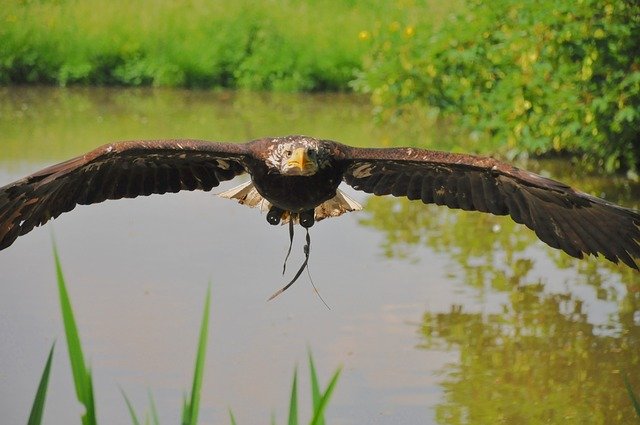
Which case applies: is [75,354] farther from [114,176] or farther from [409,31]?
[409,31]

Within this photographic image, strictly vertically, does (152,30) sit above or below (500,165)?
above

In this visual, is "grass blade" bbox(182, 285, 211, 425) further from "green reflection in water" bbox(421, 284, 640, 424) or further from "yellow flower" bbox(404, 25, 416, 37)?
"yellow flower" bbox(404, 25, 416, 37)

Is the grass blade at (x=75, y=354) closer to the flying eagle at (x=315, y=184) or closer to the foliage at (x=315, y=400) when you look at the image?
the foliage at (x=315, y=400)

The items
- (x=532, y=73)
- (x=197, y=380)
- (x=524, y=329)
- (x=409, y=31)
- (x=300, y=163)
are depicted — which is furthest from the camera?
(x=409, y=31)

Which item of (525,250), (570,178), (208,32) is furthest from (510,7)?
(208,32)

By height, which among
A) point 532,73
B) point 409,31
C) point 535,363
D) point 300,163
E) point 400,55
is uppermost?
point 409,31

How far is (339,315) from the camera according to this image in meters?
7.38

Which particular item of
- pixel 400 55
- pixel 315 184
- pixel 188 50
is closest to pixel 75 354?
pixel 315 184

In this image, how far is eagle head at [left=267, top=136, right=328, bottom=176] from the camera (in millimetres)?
4980

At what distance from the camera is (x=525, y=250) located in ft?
29.6

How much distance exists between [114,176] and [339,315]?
7.34ft

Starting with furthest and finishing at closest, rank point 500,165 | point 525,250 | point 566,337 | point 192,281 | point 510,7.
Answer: point 510,7
point 525,250
point 192,281
point 566,337
point 500,165

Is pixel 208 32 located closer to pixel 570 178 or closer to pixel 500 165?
pixel 570 178

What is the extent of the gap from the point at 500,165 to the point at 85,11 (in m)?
13.2
